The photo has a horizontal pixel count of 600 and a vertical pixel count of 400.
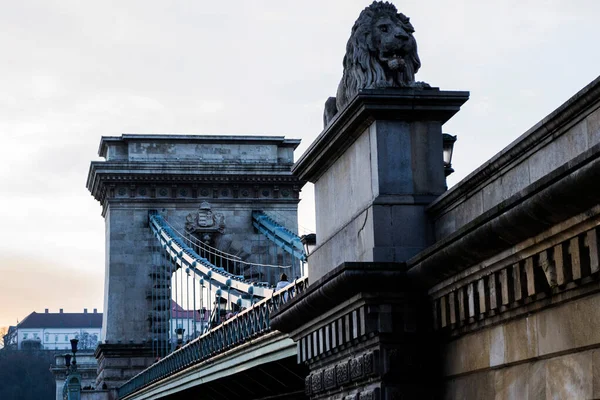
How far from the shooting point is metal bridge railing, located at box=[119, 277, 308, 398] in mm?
26380

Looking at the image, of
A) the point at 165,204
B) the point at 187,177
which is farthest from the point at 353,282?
the point at 165,204

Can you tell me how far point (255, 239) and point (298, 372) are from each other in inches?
1622

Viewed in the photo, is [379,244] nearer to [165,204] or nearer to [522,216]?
[522,216]

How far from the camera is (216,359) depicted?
115ft

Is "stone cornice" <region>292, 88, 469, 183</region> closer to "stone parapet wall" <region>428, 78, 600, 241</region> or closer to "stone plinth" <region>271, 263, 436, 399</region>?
"stone parapet wall" <region>428, 78, 600, 241</region>

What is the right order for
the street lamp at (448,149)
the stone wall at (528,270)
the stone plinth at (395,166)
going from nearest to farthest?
the stone wall at (528,270) → the stone plinth at (395,166) → the street lamp at (448,149)

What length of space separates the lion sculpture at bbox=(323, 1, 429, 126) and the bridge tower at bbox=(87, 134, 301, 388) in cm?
5118

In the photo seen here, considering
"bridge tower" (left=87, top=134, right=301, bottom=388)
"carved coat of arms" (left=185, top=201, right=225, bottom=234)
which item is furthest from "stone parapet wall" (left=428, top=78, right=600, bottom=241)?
"carved coat of arms" (left=185, top=201, right=225, bottom=234)

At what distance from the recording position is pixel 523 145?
13383 mm

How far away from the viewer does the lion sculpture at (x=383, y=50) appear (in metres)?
16.9

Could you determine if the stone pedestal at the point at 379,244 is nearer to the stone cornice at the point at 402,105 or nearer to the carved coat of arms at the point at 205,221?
the stone cornice at the point at 402,105

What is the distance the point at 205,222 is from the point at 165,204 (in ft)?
7.43

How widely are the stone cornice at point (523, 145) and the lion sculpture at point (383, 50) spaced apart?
1.81m

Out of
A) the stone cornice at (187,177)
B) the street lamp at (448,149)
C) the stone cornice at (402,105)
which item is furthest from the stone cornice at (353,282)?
the stone cornice at (187,177)
